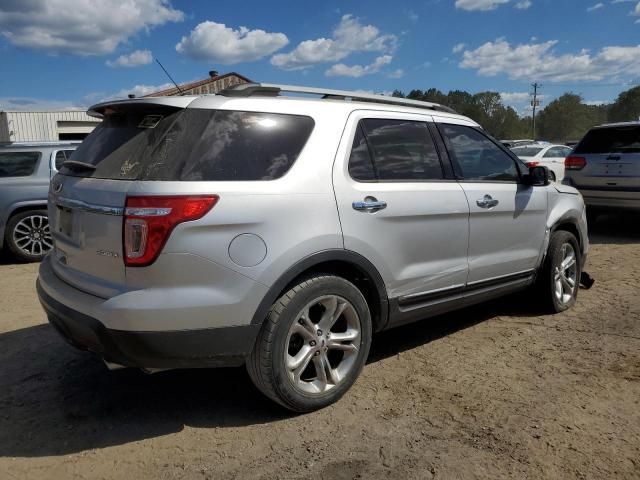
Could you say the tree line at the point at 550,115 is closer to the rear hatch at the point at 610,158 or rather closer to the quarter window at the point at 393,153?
the rear hatch at the point at 610,158

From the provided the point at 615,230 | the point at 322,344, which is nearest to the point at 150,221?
the point at 322,344

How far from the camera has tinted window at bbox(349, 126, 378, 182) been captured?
10.8ft

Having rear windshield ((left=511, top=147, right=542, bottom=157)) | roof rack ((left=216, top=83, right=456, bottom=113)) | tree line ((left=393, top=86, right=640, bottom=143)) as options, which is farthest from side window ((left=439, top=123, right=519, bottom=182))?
tree line ((left=393, top=86, right=640, bottom=143))

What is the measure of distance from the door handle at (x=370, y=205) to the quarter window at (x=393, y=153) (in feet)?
0.47

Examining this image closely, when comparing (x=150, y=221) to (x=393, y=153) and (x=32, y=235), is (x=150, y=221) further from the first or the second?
(x=32, y=235)

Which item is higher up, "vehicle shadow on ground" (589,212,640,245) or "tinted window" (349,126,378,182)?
"tinted window" (349,126,378,182)

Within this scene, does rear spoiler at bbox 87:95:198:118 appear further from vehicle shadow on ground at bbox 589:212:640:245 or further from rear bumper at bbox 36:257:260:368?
vehicle shadow on ground at bbox 589:212:640:245

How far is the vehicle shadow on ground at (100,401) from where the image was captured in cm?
301

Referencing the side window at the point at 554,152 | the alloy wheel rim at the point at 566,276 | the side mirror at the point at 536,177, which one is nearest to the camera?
the side mirror at the point at 536,177

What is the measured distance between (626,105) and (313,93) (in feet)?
287

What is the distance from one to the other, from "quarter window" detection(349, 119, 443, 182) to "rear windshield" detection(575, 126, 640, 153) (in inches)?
243

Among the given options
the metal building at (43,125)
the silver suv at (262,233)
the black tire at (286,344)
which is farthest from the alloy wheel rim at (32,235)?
the metal building at (43,125)

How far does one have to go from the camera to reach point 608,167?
8688 mm

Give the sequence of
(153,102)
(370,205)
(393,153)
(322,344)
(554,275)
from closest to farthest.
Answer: (153,102) → (322,344) → (370,205) → (393,153) → (554,275)
